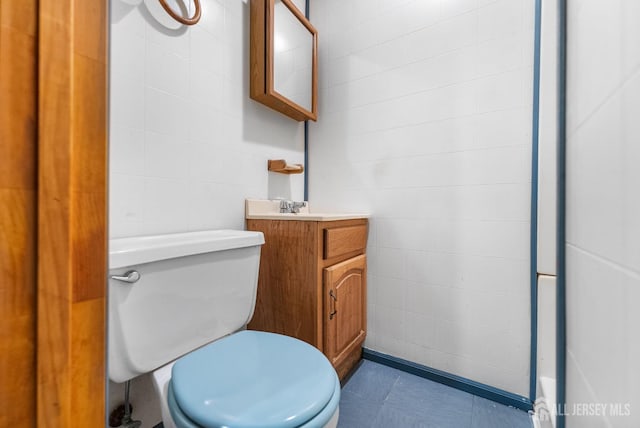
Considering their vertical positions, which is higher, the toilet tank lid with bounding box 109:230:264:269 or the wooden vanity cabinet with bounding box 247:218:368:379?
the toilet tank lid with bounding box 109:230:264:269

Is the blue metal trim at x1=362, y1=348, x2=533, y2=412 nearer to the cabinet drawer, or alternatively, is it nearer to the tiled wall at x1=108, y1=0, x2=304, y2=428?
the cabinet drawer

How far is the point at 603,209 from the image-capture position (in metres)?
0.31

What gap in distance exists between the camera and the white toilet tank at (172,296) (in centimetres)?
69

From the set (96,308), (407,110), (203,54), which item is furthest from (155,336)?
(407,110)

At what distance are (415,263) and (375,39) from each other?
1.18m

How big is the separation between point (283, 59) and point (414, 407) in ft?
5.49

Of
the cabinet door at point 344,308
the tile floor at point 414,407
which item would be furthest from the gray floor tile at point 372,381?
the cabinet door at point 344,308

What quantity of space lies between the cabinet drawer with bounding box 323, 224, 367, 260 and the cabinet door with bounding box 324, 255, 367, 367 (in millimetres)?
52

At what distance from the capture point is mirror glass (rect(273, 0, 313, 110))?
52.5 inches

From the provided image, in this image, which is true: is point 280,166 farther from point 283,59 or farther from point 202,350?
point 202,350

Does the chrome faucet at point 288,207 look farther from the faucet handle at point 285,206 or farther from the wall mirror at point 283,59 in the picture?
the wall mirror at point 283,59

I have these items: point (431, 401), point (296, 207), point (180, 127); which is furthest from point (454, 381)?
point (180, 127)

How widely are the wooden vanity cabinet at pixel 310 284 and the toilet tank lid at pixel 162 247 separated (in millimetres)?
213

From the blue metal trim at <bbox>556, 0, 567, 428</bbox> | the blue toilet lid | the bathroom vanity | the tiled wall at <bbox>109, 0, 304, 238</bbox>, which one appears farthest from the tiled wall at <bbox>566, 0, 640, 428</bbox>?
the tiled wall at <bbox>109, 0, 304, 238</bbox>
